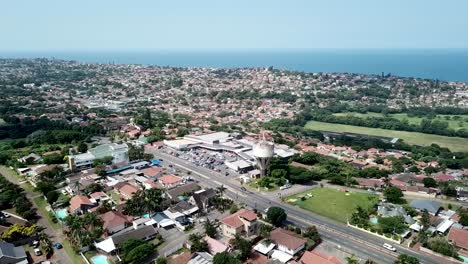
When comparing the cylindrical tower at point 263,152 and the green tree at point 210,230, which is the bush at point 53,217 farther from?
the cylindrical tower at point 263,152

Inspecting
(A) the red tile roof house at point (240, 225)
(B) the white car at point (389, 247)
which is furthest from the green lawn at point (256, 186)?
(B) the white car at point (389, 247)

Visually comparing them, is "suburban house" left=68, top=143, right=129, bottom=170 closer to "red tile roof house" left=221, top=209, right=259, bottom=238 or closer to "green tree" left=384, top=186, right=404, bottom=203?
"red tile roof house" left=221, top=209, right=259, bottom=238

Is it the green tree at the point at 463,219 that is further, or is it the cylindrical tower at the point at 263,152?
the cylindrical tower at the point at 263,152

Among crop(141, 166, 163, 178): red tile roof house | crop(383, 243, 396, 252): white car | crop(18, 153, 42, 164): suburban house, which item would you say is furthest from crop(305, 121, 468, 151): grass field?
crop(18, 153, 42, 164): suburban house

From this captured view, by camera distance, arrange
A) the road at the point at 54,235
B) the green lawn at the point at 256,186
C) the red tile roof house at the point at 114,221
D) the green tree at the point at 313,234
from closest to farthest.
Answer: the road at the point at 54,235 < the green tree at the point at 313,234 < the red tile roof house at the point at 114,221 < the green lawn at the point at 256,186

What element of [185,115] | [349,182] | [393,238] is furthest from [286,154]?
[185,115]

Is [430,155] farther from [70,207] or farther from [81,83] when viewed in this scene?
[81,83]

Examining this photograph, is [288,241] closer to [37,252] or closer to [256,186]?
[256,186]
